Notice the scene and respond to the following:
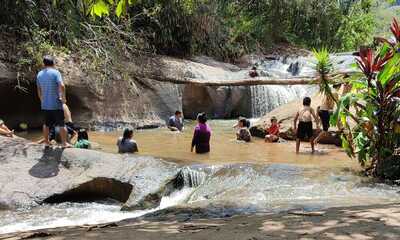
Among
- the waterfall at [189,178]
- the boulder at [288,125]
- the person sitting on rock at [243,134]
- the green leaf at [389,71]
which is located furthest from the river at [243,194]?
the person sitting on rock at [243,134]

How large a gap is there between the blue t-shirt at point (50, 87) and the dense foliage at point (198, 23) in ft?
3.57

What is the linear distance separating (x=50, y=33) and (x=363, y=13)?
884 inches

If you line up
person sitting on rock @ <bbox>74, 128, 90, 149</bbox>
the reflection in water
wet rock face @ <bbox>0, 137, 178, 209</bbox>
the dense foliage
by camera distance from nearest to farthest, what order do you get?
1. wet rock face @ <bbox>0, 137, 178, 209</bbox>
2. person sitting on rock @ <bbox>74, 128, 90, 149</bbox>
3. the reflection in water
4. the dense foliage

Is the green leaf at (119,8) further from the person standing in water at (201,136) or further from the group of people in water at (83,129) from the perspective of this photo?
the person standing in water at (201,136)

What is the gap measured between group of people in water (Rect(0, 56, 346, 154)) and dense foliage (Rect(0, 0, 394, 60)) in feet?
4.10

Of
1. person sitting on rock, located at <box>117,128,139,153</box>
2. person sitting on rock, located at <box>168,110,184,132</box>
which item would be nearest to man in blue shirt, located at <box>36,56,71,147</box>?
person sitting on rock, located at <box>117,128,139,153</box>

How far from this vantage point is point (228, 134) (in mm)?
14641

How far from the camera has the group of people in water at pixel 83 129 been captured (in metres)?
8.13

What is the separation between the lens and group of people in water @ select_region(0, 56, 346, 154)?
8130mm

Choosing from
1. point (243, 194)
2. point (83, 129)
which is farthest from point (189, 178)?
point (83, 129)

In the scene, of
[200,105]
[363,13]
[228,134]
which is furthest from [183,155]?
[363,13]

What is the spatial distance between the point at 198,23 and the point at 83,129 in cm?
969

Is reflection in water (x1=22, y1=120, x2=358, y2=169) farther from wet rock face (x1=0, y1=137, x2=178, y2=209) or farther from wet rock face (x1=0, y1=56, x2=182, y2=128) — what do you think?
wet rock face (x1=0, y1=137, x2=178, y2=209)

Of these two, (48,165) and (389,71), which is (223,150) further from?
(389,71)
